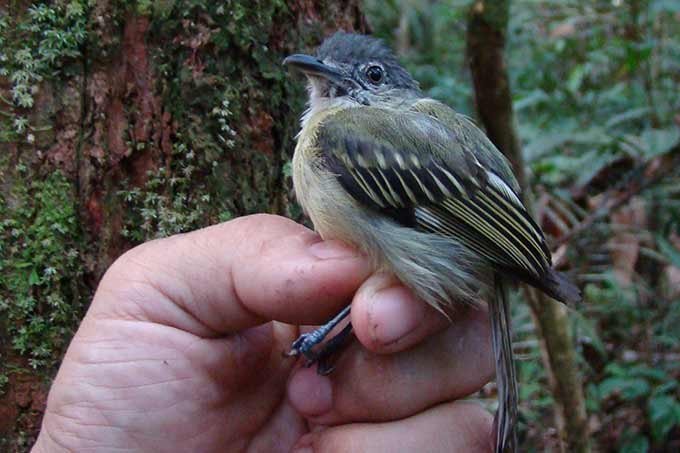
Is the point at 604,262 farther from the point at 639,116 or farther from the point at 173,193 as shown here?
the point at 173,193

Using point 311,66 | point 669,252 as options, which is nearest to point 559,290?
point 311,66

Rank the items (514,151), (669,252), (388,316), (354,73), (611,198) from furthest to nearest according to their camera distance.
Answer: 1. (611,198)
2. (669,252)
3. (514,151)
4. (354,73)
5. (388,316)

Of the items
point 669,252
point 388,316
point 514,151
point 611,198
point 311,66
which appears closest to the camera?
point 388,316

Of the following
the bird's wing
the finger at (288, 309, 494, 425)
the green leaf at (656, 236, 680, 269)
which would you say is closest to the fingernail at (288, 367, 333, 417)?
the finger at (288, 309, 494, 425)

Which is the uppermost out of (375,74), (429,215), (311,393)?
(375,74)

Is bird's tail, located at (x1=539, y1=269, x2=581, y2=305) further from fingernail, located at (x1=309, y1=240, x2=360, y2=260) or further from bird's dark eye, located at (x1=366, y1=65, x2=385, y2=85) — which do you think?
bird's dark eye, located at (x1=366, y1=65, x2=385, y2=85)

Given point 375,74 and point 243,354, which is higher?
point 375,74

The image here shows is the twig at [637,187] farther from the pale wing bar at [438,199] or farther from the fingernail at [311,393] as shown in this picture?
the fingernail at [311,393]

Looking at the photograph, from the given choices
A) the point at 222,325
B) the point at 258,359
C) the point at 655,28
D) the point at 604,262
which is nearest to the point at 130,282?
the point at 222,325

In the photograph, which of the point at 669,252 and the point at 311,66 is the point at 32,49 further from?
the point at 669,252
